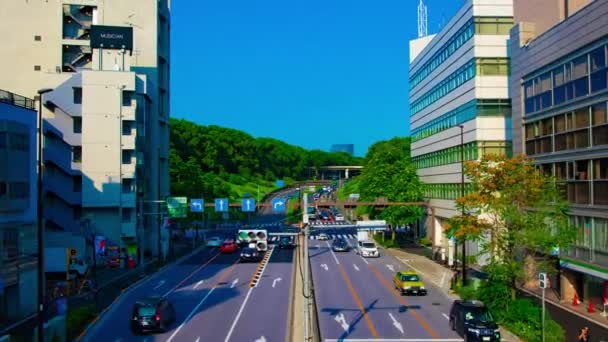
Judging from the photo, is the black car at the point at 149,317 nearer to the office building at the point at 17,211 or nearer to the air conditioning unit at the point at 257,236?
the office building at the point at 17,211

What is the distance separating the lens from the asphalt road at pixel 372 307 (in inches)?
1142

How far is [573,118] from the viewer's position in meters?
33.9

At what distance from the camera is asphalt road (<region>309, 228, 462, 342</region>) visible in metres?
29.0

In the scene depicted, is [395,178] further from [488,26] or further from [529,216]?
[529,216]

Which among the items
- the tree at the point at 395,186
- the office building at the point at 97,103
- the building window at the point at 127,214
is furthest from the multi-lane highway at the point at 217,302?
the tree at the point at 395,186

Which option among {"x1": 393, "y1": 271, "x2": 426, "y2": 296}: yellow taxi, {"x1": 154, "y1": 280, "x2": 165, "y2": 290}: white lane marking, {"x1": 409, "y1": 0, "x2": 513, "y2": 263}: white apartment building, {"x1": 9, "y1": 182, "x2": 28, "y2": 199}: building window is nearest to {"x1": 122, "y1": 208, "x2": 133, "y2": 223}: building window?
{"x1": 154, "y1": 280, "x2": 165, "y2": 290}: white lane marking

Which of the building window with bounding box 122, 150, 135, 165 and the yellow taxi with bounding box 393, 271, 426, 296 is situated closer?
the yellow taxi with bounding box 393, 271, 426, 296

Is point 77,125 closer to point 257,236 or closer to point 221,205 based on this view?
point 221,205

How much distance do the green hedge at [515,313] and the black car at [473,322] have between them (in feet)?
5.19

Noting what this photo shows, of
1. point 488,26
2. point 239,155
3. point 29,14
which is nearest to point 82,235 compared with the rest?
point 29,14

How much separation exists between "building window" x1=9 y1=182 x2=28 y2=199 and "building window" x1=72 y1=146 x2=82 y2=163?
26.8 m

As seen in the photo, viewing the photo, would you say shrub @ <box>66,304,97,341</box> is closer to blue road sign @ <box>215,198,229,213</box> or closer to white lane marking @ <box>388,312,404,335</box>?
white lane marking @ <box>388,312,404,335</box>

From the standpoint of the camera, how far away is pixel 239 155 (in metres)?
181

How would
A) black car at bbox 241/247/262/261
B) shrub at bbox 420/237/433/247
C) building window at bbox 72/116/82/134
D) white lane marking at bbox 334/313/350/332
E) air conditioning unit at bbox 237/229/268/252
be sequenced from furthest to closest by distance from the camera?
shrub at bbox 420/237/433/247
air conditioning unit at bbox 237/229/268/252
building window at bbox 72/116/82/134
black car at bbox 241/247/262/261
white lane marking at bbox 334/313/350/332
